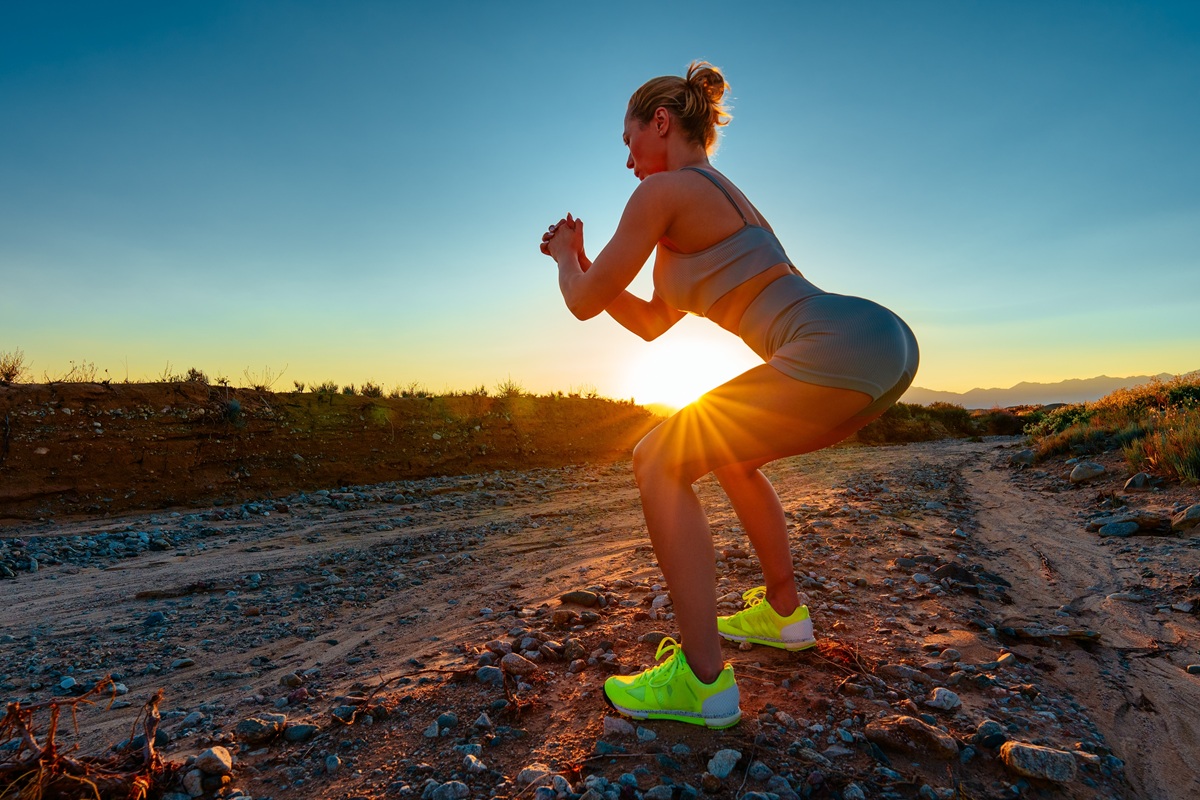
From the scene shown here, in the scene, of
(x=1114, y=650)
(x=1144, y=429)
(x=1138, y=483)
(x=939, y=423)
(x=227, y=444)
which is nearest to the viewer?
(x=1114, y=650)

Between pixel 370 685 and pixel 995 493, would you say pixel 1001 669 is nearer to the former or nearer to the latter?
pixel 370 685

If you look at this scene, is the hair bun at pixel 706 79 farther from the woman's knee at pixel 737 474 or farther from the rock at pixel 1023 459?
the rock at pixel 1023 459

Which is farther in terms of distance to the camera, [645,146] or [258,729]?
[645,146]

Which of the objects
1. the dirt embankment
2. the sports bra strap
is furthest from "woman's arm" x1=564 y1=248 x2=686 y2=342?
the dirt embankment

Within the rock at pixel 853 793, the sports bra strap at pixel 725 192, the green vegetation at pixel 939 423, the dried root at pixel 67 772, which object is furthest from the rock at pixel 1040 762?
the green vegetation at pixel 939 423

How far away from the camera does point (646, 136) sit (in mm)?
2430

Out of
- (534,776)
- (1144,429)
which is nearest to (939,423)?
(1144,429)

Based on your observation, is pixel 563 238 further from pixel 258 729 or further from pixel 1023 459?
pixel 1023 459

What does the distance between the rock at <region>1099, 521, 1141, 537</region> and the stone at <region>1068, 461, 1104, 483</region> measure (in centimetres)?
321

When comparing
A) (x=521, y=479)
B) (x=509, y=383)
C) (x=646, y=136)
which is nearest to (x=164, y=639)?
(x=646, y=136)

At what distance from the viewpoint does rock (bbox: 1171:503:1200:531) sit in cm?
498

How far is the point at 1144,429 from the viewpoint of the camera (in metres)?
8.99

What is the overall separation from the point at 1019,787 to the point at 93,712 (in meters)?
3.55

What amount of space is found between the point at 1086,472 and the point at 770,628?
772 centimetres
